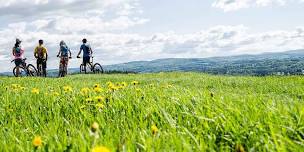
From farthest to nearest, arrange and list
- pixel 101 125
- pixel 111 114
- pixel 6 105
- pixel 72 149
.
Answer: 1. pixel 6 105
2. pixel 111 114
3. pixel 101 125
4. pixel 72 149

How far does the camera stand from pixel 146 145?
9.72 ft

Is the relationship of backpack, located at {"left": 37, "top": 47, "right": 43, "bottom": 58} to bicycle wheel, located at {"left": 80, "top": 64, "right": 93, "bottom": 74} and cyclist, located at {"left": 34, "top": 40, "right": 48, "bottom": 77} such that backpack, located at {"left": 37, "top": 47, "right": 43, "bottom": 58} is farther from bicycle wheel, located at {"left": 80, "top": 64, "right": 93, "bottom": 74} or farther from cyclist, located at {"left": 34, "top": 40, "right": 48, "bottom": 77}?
bicycle wheel, located at {"left": 80, "top": 64, "right": 93, "bottom": 74}

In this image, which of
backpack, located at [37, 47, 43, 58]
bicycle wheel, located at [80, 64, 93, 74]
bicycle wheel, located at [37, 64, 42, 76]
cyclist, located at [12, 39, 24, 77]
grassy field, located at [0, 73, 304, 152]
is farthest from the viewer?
bicycle wheel, located at [80, 64, 93, 74]

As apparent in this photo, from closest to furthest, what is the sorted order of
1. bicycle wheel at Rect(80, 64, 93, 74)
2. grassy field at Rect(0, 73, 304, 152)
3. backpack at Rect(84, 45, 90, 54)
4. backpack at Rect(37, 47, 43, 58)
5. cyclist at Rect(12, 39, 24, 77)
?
grassy field at Rect(0, 73, 304, 152) → cyclist at Rect(12, 39, 24, 77) → backpack at Rect(37, 47, 43, 58) → backpack at Rect(84, 45, 90, 54) → bicycle wheel at Rect(80, 64, 93, 74)

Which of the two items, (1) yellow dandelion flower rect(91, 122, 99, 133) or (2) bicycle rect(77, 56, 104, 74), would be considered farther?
(2) bicycle rect(77, 56, 104, 74)

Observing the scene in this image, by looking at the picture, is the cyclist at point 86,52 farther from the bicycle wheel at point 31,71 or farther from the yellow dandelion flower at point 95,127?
the yellow dandelion flower at point 95,127

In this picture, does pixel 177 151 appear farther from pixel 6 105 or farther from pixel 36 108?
pixel 6 105

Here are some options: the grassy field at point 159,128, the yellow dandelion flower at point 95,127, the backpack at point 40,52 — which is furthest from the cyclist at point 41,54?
the yellow dandelion flower at point 95,127

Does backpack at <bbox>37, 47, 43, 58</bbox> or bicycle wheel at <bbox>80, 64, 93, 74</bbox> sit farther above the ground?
backpack at <bbox>37, 47, 43, 58</bbox>

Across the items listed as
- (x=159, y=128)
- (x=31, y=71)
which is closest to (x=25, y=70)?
(x=31, y=71)

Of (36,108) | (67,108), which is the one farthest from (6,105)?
(67,108)

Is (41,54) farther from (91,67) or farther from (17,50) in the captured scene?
(91,67)

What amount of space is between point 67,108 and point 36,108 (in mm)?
505

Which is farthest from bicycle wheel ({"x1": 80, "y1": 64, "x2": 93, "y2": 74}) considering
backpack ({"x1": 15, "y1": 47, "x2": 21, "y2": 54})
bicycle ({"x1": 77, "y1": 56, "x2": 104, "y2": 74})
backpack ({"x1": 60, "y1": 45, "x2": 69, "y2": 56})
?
backpack ({"x1": 15, "y1": 47, "x2": 21, "y2": 54})
